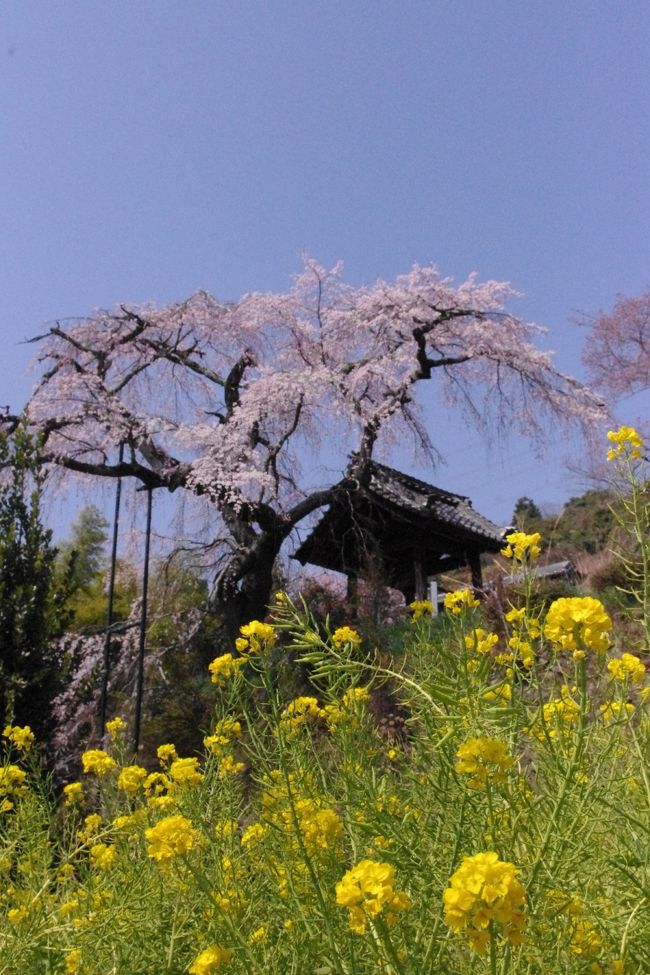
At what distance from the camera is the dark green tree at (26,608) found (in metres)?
5.31

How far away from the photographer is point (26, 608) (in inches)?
217

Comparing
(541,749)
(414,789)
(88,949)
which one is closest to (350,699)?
(414,789)

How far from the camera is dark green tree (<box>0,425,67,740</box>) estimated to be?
5.31m

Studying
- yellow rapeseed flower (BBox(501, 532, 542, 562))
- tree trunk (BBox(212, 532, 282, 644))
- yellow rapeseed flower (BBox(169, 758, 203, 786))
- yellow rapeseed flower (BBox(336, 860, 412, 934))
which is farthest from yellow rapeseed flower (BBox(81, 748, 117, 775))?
tree trunk (BBox(212, 532, 282, 644))

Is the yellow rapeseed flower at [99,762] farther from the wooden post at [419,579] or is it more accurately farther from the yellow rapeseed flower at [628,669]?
the wooden post at [419,579]

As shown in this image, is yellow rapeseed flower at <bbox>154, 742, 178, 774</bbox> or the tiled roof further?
the tiled roof

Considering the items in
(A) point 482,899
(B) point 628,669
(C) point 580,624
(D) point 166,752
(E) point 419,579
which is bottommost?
(D) point 166,752

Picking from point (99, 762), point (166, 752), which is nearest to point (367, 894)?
point (99, 762)

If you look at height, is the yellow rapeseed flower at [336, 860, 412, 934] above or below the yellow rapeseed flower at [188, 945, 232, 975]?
above

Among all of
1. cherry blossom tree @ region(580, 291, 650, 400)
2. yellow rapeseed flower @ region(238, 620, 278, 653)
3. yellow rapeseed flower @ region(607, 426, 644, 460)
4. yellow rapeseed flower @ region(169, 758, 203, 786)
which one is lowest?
yellow rapeseed flower @ region(169, 758, 203, 786)

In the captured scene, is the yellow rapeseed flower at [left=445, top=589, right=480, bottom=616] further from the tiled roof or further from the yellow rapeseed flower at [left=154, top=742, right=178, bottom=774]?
the tiled roof

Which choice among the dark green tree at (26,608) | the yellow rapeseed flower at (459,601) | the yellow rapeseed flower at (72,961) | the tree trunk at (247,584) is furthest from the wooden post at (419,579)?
the yellow rapeseed flower at (72,961)

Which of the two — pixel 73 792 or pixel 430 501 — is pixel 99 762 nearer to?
pixel 73 792

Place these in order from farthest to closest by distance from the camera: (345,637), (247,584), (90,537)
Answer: (90,537)
(247,584)
(345,637)
